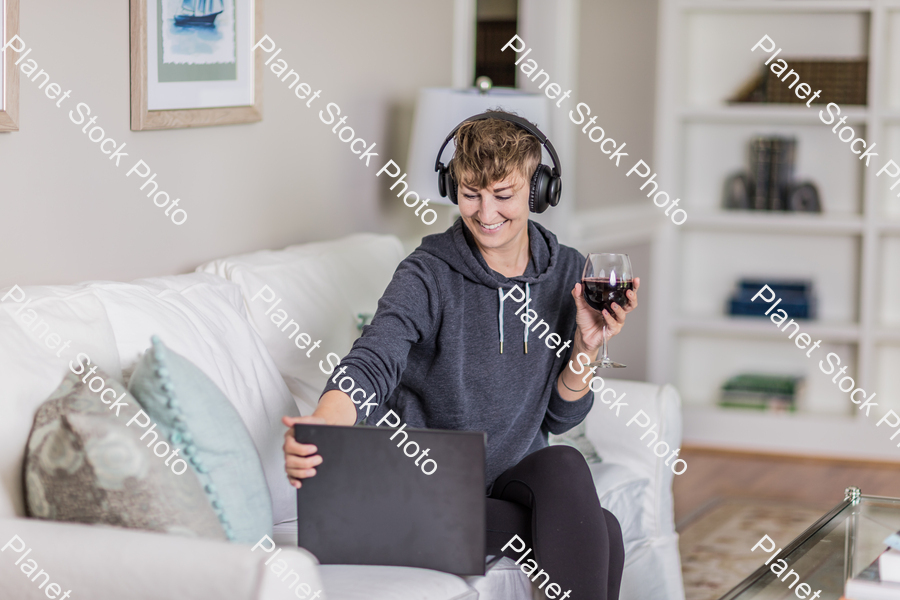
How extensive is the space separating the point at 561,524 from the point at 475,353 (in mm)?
344

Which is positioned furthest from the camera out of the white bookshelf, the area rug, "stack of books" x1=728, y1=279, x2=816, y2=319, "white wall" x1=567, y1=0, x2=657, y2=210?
"stack of books" x1=728, y1=279, x2=816, y2=319

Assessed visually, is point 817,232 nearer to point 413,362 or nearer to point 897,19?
point 897,19

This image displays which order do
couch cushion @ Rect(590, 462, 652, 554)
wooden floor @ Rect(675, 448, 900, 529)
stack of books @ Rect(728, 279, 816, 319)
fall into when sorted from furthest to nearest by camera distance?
stack of books @ Rect(728, 279, 816, 319)
wooden floor @ Rect(675, 448, 900, 529)
couch cushion @ Rect(590, 462, 652, 554)

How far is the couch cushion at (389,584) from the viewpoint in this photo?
1321mm

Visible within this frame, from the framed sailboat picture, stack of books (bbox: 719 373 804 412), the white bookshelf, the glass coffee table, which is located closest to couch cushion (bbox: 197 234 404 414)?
the framed sailboat picture

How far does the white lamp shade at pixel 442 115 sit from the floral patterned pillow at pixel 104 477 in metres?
1.44

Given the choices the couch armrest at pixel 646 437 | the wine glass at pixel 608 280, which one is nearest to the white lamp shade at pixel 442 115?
the couch armrest at pixel 646 437

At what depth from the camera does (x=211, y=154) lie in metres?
2.12

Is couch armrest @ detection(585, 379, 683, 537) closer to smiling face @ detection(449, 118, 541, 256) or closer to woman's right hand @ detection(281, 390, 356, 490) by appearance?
smiling face @ detection(449, 118, 541, 256)

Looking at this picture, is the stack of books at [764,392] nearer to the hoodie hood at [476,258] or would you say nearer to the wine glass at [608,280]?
the hoodie hood at [476,258]

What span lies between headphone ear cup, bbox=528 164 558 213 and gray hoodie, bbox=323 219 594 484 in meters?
0.09

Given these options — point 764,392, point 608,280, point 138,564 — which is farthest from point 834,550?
point 764,392

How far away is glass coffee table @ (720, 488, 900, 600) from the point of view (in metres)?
1.42

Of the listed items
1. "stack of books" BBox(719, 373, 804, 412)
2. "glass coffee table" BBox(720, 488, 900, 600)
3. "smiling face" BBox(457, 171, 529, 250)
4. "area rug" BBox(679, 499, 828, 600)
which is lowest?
"area rug" BBox(679, 499, 828, 600)
